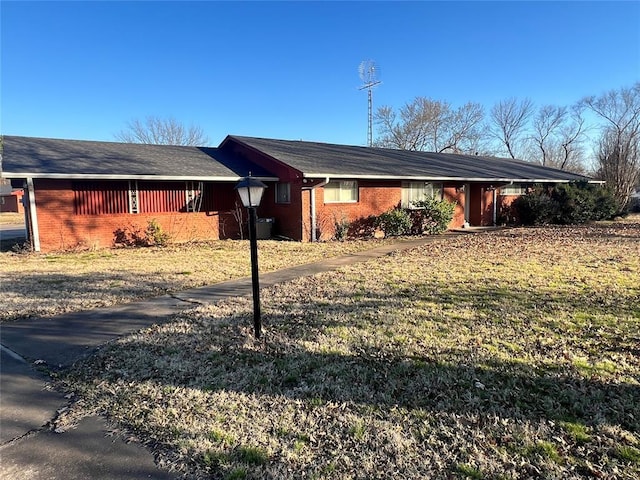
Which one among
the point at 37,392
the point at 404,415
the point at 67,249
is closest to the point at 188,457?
the point at 404,415

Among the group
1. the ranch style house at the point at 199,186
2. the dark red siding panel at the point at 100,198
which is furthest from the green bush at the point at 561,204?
the dark red siding panel at the point at 100,198

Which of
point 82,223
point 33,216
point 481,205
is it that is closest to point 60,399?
point 33,216

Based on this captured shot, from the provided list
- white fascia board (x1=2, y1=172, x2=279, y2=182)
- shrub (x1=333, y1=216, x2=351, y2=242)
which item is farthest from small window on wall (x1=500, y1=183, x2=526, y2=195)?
white fascia board (x1=2, y1=172, x2=279, y2=182)

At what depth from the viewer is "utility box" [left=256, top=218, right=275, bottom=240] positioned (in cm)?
1520

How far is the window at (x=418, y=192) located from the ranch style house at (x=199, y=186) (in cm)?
4

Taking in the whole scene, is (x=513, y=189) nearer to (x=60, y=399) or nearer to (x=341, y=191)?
(x=341, y=191)

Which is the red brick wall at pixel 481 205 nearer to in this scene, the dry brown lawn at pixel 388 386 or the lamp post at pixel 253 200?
the dry brown lawn at pixel 388 386

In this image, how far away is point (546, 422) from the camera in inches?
121

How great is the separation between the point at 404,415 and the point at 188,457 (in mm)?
1604

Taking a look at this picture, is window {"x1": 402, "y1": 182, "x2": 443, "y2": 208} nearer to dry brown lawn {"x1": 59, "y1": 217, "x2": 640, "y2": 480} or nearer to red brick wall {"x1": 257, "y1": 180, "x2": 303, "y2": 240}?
red brick wall {"x1": 257, "y1": 180, "x2": 303, "y2": 240}

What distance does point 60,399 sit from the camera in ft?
11.9

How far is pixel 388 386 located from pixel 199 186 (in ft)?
41.5

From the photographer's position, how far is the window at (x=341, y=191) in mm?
14898

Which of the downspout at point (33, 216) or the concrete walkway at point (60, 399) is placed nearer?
the concrete walkway at point (60, 399)
